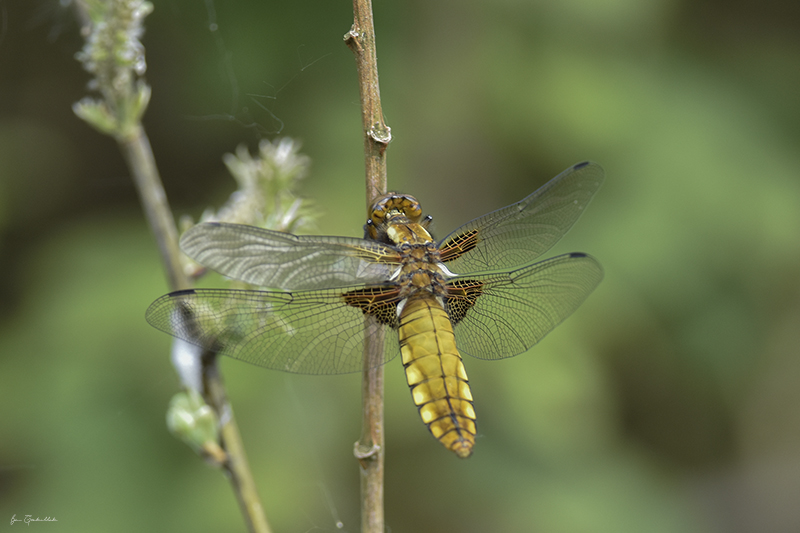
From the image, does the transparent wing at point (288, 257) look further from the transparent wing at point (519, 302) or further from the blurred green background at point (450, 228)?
the blurred green background at point (450, 228)

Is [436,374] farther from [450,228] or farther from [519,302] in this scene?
[450,228]

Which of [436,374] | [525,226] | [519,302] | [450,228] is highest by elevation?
[450,228]

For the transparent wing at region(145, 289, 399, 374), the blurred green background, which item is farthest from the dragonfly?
the blurred green background

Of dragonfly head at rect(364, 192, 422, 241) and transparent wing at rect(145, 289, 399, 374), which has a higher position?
dragonfly head at rect(364, 192, 422, 241)

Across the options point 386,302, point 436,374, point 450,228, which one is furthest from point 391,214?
point 450,228

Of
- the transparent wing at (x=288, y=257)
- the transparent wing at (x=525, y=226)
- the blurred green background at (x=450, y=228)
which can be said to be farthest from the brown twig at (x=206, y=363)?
the blurred green background at (x=450, y=228)

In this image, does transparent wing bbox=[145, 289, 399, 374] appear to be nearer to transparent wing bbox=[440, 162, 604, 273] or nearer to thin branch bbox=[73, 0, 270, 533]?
thin branch bbox=[73, 0, 270, 533]
